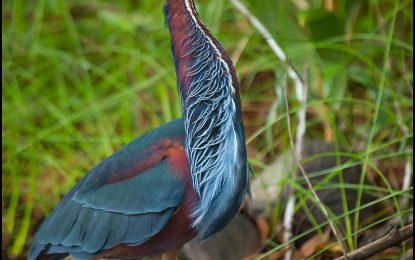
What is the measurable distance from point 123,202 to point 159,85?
1388mm

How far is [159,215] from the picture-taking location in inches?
91.6

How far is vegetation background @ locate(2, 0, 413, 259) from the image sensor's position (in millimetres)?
3240

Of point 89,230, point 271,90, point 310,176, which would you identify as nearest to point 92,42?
point 271,90

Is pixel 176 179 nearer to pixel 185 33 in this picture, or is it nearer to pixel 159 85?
pixel 185 33

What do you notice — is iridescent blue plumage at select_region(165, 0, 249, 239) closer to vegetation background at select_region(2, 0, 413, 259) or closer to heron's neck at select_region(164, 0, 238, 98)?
heron's neck at select_region(164, 0, 238, 98)

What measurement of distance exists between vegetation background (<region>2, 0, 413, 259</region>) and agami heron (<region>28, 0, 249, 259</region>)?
0.62m

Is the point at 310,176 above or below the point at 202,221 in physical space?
below

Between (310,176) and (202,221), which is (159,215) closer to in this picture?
(202,221)

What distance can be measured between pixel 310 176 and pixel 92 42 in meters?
1.83

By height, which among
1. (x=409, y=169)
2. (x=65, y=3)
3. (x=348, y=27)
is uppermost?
(x=65, y=3)

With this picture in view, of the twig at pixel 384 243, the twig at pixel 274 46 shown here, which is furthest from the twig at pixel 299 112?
the twig at pixel 384 243

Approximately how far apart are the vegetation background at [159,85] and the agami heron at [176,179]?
62cm

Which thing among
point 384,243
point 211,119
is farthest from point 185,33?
point 384,243

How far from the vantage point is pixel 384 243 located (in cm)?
227
